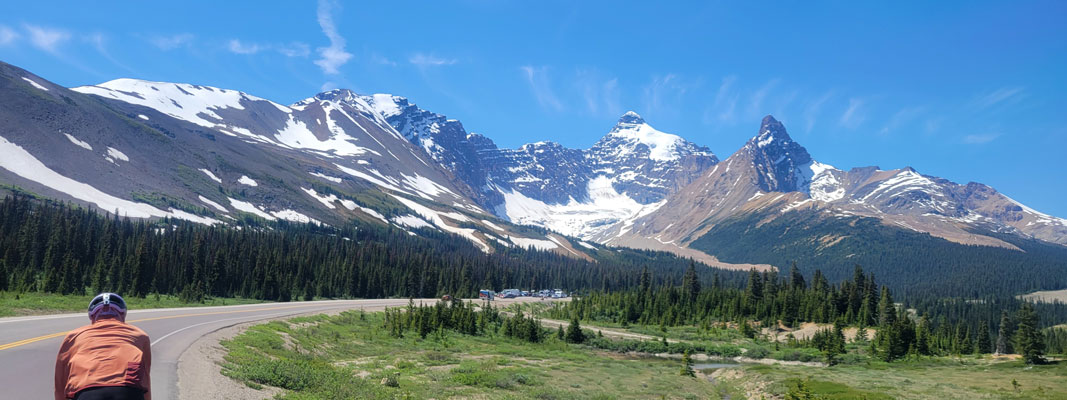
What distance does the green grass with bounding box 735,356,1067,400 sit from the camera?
144 feet

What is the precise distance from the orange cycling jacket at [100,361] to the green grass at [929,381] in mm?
42138

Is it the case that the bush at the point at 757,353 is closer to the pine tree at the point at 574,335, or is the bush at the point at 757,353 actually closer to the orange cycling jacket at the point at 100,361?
the pine tree at the point at 574,335

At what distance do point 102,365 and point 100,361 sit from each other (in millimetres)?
75

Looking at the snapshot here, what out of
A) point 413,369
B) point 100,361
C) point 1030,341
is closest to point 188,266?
point 413,369

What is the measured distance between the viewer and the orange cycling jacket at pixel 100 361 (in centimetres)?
774

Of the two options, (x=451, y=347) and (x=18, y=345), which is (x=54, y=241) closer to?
(x=451, y=347)

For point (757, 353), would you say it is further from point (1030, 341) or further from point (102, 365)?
point (102, 365)

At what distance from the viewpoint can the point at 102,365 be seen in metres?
7.82

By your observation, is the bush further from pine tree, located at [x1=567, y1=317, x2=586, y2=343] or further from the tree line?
pine tree, located at [x1=567, y1=317, x2=586, y2=343]

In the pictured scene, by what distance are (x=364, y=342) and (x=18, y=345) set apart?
109ft

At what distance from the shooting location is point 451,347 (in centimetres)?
6103

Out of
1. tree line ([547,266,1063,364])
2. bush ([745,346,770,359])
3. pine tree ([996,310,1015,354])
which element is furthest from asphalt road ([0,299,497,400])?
pine tree ([996,310,1015,354])

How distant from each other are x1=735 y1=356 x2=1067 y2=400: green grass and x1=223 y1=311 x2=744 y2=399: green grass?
22.6 feet

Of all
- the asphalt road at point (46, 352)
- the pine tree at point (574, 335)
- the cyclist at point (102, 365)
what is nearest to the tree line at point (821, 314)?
the pine tree at point (574, 335)
